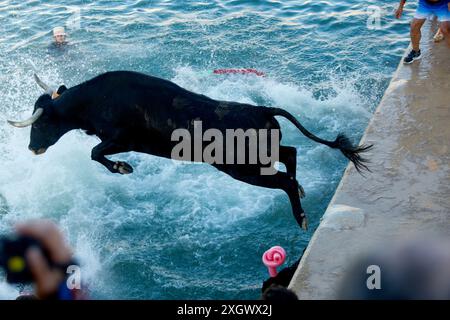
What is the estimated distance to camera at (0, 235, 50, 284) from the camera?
3.88 metres

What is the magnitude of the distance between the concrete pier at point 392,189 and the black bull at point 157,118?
0.35 metres

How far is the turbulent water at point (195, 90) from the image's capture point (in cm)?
661

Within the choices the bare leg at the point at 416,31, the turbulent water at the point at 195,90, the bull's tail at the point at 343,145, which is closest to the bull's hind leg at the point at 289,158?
the bull's tail at the point at 343,145

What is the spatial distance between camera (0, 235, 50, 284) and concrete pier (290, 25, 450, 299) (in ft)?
6.71

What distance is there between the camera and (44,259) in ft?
12.6

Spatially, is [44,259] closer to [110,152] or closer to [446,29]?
[110,152]

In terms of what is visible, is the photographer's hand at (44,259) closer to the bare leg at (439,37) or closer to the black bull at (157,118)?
the black bull at (157,118)

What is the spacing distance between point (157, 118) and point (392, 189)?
237 centimetres

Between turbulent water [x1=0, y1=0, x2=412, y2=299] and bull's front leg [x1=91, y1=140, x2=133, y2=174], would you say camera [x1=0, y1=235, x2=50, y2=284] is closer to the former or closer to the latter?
bull's front leg [x1=91, y1=140, x2=133, y2=174]

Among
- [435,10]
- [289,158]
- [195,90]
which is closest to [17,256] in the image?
[289,158]

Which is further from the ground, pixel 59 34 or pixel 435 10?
pixel 435 10

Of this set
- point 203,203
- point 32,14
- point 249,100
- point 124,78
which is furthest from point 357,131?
point 32,14
